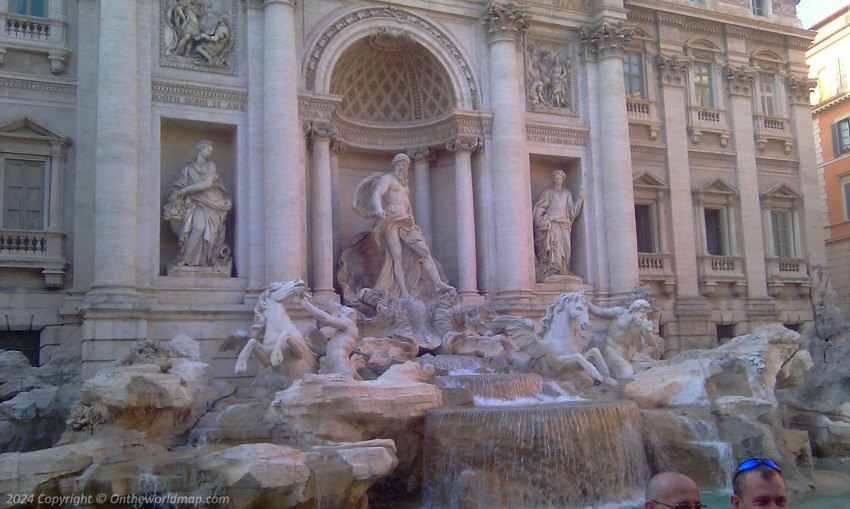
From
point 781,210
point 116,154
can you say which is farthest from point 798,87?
point 116,154

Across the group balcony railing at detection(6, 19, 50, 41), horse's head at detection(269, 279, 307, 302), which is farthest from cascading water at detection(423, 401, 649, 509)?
balcony railing at detection(6, 19, 50, 41)

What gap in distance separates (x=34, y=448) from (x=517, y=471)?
7882 mm

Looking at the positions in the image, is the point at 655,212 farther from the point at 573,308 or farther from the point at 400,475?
the point at 400,475

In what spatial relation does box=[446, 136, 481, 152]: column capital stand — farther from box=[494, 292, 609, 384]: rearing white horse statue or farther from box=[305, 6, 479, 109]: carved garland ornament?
box=[494, 292, 609, 384]: rearing white horse statue

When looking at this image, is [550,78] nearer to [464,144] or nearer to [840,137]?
[464,144]

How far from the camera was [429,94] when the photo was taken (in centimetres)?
2002

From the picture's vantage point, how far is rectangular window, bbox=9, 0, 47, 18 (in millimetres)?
16312

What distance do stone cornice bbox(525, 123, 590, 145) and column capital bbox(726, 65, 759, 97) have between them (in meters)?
5.78

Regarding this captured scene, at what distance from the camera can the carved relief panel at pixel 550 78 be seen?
20406 millimetres

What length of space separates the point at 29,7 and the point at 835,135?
2666cm

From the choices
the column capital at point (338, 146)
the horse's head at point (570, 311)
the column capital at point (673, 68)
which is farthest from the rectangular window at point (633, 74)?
the horse's head at point (570, 311)

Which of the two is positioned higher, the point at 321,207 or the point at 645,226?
the point at 321,207

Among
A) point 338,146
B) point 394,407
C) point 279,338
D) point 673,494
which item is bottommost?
point 394,407

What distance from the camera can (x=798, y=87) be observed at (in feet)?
81.8
